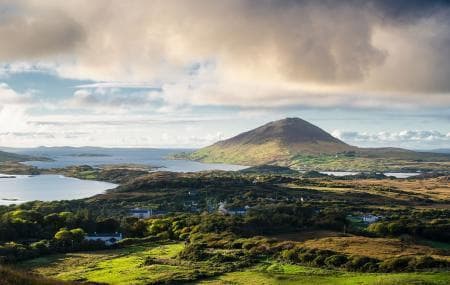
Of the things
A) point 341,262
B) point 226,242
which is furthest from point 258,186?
point 341,262

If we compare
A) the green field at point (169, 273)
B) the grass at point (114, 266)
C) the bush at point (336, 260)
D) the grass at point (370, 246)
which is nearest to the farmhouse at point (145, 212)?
the grass at point (114, 266)

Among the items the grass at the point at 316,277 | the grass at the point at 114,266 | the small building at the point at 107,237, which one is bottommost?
the small building at the point at 107,237

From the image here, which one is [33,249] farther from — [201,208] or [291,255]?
[201,208]

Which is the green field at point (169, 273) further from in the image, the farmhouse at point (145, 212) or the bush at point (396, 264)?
the farmhouse at point (145, 212)

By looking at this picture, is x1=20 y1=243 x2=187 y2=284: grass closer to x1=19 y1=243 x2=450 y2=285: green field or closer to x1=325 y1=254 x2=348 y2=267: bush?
x1=19 y1=243 x2=450 y2=285: green field

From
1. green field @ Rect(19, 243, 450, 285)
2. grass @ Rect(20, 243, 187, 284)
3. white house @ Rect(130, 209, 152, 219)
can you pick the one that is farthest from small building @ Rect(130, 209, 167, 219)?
green field @ Rect(19, 243, 450, 285)
